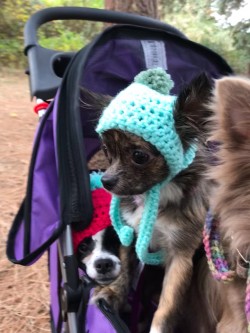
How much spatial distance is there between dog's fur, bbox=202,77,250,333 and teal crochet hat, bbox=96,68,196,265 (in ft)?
0.85

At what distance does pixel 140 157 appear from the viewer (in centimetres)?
182

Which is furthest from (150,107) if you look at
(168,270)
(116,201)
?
(168,270)

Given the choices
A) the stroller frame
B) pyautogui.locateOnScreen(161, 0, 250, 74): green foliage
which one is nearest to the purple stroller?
the stroller frame

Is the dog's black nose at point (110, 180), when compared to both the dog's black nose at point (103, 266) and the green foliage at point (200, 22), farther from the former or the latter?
the green foliage at point (200, 22)

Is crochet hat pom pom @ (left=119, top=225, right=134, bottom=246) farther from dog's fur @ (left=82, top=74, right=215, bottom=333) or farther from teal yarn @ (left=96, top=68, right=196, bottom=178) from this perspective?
teal yarn @ (left=96, top=68, right=196, bottom=178)

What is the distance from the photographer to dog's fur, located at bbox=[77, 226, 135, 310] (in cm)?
213

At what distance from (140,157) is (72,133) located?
0.91 ft

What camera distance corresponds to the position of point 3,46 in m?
9.74

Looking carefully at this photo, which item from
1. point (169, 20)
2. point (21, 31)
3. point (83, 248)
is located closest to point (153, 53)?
point (83, 248)

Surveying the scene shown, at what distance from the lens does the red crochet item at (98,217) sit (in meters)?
2.16

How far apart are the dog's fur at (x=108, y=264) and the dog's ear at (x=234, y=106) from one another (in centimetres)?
94

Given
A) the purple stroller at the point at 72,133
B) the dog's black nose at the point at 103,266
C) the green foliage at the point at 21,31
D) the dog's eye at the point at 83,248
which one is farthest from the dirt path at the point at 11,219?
the green foliage at the point at 21,31

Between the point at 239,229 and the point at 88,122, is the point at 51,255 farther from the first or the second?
the point at 239,229

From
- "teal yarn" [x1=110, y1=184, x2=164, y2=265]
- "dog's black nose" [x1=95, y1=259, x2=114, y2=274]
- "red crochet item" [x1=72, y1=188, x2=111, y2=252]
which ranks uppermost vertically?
"teal yarn" [x1=110, y1=184, x2=164, y2=265]
